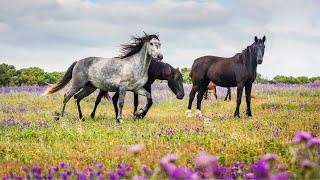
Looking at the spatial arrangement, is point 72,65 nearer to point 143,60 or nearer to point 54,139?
point 143,60

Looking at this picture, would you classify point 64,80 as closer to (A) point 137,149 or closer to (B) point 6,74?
(A) point 137,149

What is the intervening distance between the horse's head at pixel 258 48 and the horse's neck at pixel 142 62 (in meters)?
3.89

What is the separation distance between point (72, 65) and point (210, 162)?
1410 cm

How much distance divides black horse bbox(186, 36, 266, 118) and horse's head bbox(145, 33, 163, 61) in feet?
11.6

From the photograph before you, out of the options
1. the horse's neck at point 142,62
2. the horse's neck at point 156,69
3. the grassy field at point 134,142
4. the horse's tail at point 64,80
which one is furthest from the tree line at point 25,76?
the grassy field at point 134,142

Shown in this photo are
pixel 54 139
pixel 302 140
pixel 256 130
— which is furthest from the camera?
pixel 256 130

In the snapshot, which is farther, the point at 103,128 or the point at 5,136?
the point at 103,128

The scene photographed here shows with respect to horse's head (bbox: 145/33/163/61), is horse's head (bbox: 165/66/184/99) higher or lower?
lower

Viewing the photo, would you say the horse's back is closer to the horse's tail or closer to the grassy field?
the grassy field

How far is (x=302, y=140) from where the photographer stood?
4.30 metres

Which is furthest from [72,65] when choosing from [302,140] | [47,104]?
[302,140]

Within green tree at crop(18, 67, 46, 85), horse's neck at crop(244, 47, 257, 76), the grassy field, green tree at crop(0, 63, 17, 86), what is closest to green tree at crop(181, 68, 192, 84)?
green tree at crop(18, 67, 46, 85)

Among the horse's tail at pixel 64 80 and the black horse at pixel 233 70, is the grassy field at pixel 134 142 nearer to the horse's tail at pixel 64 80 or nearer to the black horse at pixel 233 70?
the horse's tail at pixel 64 80

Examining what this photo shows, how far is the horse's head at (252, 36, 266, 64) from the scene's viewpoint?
17031mm
